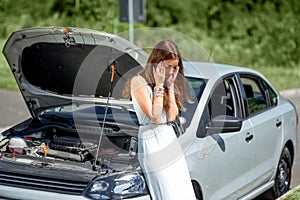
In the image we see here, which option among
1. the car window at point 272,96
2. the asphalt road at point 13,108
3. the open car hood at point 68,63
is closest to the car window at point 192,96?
the open car hood at point 68,63

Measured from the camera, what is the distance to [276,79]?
18.9m

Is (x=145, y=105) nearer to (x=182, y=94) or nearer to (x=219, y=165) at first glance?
(x=182, y=94)

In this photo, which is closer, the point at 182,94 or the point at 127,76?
the point at 182,94

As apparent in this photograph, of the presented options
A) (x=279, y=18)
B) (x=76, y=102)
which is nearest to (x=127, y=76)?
(x=76, y=102)

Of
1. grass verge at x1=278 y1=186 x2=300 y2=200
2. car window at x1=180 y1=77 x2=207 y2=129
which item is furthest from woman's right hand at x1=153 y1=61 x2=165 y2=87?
grass verge at x1=278 y1=186 x2=300 y2=200

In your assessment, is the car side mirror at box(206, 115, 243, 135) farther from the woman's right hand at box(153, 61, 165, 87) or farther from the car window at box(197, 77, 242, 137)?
the woman's right hand at box(153, 61, 165, 87)

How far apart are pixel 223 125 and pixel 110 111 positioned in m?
1.11

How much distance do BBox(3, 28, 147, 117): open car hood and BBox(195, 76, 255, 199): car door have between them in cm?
96

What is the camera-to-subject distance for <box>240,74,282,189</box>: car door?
6.67 metres

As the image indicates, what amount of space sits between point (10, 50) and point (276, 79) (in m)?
14.0

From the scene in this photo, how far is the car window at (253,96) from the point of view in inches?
272

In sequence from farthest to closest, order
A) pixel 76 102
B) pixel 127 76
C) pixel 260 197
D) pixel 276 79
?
pixel 276 79, pixel 260 197, pixel 76 102, pixel 127 76

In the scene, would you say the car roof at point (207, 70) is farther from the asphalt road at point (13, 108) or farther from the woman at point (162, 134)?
the asphalt road at point (13, 108)

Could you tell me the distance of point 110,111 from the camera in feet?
20.0
